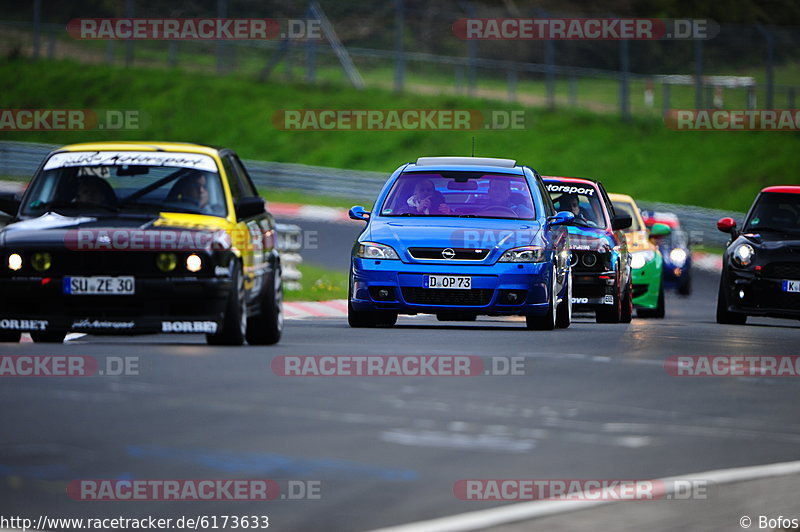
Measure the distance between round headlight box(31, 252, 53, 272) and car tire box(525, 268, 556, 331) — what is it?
534cm

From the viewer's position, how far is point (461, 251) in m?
15.5

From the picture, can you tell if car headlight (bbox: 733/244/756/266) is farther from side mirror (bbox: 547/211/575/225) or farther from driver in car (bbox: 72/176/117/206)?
driver in car (bbox: 72/176/117/206)

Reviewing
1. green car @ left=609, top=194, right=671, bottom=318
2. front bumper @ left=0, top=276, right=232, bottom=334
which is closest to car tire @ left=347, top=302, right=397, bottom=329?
front bumper @ left=0, top=276, right=232, bottom=334

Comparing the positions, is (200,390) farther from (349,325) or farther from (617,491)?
(349,325)

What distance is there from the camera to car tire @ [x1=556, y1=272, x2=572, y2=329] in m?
16.8

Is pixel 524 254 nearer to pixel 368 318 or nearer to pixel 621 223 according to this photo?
pixel 368 318

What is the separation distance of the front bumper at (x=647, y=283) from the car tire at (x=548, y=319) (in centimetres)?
480

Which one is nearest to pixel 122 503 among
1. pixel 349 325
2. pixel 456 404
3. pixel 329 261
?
pixel 456 404

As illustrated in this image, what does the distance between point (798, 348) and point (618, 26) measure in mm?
35853

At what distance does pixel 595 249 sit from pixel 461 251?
344 cm

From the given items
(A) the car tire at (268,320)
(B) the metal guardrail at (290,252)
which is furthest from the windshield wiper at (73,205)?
(B) the metal guardrail at (290,252)

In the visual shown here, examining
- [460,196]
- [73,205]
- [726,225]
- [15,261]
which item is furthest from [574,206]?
[15,261]

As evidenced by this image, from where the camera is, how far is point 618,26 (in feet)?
167

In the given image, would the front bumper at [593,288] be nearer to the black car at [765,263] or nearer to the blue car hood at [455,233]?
the black car at [765,263]
